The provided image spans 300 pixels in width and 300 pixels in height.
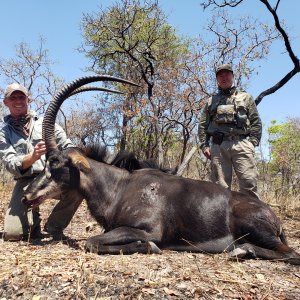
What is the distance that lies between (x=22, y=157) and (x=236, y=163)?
3.22 m

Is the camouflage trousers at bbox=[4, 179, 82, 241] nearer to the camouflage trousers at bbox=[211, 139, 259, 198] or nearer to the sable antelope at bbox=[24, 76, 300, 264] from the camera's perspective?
the sable antelope at bbox=[24, 76, 300, 264]

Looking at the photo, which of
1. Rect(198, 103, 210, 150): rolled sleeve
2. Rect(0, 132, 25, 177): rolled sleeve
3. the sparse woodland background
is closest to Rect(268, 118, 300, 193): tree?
the sparse woodland background

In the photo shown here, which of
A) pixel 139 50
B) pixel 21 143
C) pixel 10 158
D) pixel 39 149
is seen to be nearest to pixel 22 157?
pixel 10 158

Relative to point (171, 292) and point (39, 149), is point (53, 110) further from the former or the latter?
point (171, 292)

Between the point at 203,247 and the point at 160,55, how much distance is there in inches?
770

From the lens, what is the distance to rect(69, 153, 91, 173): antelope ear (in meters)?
5.01

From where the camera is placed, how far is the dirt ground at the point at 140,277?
2.94 meters

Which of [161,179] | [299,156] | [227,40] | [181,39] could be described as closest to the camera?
[161,179]

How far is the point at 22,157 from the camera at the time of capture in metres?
5.20

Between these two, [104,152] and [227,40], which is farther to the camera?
[227,40]

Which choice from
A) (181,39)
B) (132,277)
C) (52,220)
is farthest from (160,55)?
(132,277)

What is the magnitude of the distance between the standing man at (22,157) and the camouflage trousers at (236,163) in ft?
7.51

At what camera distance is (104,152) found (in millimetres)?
5527

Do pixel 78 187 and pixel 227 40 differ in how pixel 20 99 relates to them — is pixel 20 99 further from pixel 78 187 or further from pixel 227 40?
pixel 227 40
